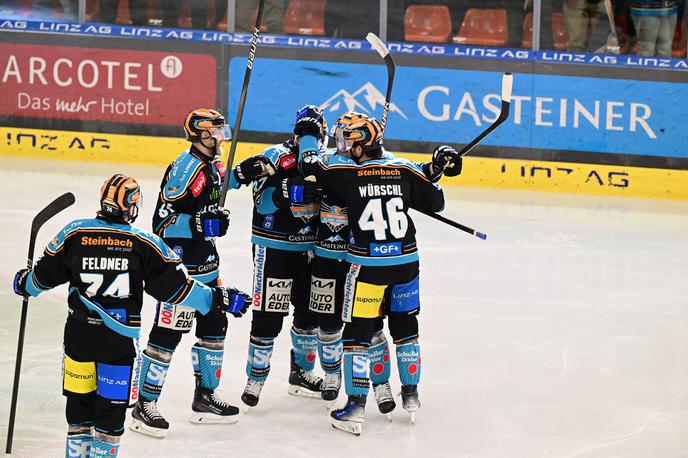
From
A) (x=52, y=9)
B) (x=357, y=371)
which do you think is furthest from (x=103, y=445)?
(x=52, y=9)

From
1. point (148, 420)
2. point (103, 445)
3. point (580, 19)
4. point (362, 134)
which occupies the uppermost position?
point (580, 19)

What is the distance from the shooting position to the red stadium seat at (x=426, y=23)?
13.1m

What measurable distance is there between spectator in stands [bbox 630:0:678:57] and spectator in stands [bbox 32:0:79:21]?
19.5ft

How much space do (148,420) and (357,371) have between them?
3.34 feet

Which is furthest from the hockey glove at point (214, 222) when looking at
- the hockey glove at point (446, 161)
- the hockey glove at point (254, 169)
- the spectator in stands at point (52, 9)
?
the spectator in stands at point (52, 9)

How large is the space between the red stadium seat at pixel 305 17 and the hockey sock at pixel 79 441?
8.91 m

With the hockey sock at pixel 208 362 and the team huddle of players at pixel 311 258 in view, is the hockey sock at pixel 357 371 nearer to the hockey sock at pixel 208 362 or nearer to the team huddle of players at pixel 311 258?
the team huddle of players at pixel 311 258

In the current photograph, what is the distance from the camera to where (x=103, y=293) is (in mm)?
4801

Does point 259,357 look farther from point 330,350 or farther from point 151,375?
point 151,375

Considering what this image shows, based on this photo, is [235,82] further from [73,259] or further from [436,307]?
[73,259]


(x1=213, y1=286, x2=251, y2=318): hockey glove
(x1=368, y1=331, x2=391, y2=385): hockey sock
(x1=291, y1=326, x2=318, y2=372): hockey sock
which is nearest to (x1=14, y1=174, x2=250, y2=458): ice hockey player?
(x1=213, y1=286, x2=251, y2=318): hockey glove

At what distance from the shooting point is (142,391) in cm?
597

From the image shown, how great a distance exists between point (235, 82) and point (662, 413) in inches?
310

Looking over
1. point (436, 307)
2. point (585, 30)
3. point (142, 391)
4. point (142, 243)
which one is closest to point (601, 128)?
point (585, 30)
